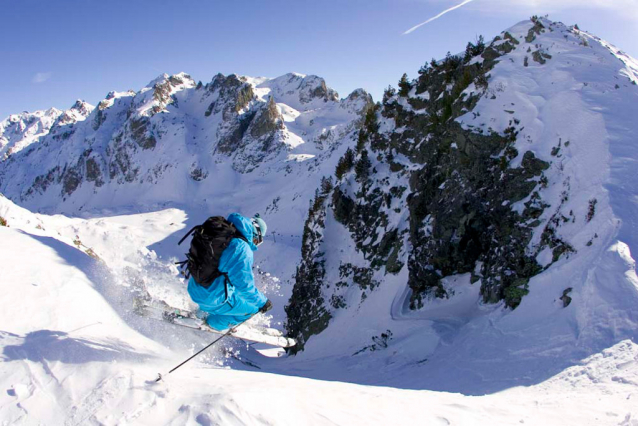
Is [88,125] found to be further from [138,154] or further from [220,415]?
[220,415]

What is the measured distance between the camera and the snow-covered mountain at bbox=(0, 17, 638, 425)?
3527 mm

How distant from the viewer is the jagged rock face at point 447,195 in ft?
27.2

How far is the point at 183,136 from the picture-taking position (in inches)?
2891

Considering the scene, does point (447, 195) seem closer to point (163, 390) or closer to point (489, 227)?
point (489, 227)

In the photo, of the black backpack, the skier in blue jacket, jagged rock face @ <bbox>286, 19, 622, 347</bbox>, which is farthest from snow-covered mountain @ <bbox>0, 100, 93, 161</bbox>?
the black backpack

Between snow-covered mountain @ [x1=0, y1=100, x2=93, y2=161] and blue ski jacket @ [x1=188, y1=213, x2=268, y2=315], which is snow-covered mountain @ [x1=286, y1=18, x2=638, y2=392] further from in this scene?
snow-covered mountain @ [x1=0, y1=100, x2=93, y2=161]

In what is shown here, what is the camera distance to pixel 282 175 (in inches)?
2299

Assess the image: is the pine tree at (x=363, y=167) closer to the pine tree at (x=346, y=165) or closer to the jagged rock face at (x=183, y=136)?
the pine tree at (x=346, y=165)

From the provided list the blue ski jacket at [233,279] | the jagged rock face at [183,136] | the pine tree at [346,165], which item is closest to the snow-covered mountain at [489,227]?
the pine tree at [346,165]

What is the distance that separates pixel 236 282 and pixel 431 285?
282 inches

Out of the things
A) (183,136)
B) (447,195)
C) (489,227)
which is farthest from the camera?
(183,136)

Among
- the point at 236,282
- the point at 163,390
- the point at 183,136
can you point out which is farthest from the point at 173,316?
the point at 183,136

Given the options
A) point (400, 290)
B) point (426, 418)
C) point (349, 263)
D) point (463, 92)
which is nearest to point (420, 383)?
point (426, 418)

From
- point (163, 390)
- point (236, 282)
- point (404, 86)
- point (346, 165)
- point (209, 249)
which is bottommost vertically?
point (346, 165)
